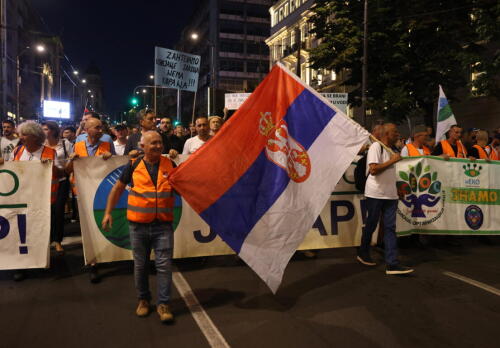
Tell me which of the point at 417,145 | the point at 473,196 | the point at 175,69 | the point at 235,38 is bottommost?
the point at 473,196

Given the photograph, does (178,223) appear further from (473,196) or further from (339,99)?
(339,99)

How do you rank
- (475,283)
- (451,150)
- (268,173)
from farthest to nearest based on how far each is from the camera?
1. (451,150)
2. (475,283)
3. (268,173)

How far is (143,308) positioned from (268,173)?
68.8 inches

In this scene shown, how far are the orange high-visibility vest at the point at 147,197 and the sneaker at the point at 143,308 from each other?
81cm

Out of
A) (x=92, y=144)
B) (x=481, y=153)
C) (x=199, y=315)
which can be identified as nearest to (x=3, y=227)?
(x=92, y=144)

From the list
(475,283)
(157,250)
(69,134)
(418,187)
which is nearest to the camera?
(157,250)

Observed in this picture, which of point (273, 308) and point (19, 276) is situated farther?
point (19, 276)

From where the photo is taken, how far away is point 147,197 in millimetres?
3943

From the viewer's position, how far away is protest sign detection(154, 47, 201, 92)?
11.9 metres

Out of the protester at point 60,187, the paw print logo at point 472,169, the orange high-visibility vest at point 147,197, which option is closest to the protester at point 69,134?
the protester at point 60,187

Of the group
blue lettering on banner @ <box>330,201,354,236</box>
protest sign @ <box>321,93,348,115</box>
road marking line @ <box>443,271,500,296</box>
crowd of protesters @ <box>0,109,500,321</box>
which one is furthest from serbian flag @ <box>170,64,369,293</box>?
protest sign @ <box>321,93,348,115</box>

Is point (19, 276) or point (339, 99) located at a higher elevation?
point (339, 99)

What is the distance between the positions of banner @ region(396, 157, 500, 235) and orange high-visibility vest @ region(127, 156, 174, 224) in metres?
3.82

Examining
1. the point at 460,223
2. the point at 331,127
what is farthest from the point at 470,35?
the point at 331,127
